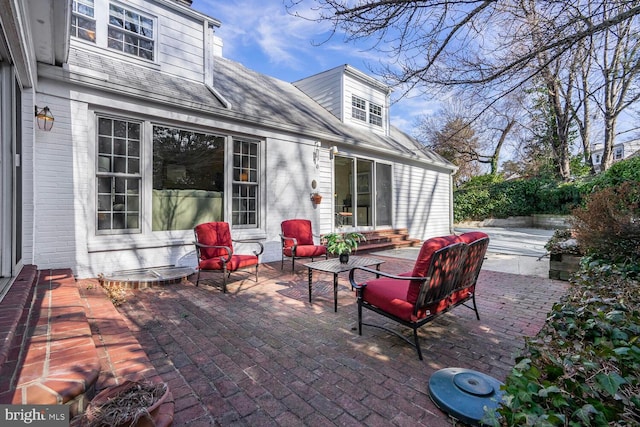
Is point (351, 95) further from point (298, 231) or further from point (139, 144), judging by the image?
point (139, 144)

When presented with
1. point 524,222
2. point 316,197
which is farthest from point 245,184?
point 524,222

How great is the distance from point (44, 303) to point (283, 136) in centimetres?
502

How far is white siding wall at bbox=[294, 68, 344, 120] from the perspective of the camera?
991 centimetres

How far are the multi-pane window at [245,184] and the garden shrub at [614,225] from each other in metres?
5.49

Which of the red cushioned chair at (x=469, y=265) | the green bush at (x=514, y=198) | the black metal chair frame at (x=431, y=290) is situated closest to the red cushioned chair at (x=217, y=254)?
the black metal chair frame at (x=431, y=290)

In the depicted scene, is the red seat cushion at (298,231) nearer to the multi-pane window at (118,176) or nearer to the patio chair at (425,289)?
the multi-pane window at (118,176)

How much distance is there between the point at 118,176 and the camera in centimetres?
477

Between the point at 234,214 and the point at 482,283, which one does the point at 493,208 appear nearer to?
the point at 482,283

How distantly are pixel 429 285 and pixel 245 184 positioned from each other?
15.3 ft

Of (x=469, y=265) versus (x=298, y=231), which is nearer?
(x=469, y=265)

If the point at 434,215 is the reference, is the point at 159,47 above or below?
above

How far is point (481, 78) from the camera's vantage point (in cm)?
374

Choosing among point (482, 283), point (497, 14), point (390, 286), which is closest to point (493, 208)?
point (482, 283)

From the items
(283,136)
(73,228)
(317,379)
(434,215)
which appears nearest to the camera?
(317,379)
